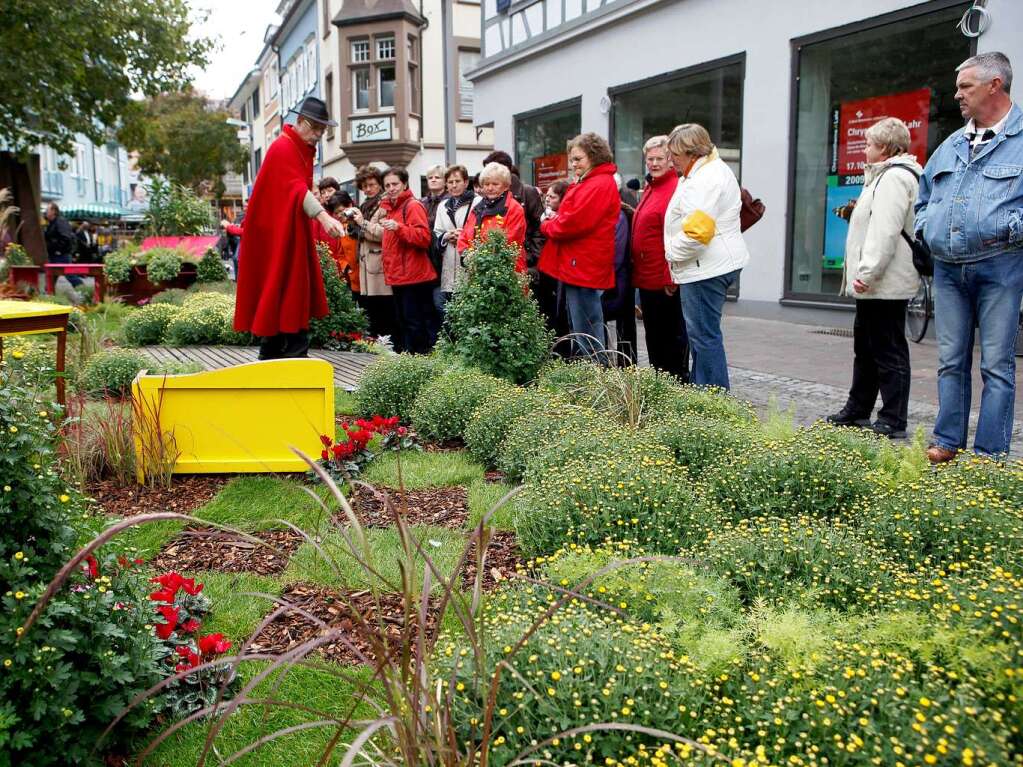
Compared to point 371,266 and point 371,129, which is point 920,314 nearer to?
point 371,266

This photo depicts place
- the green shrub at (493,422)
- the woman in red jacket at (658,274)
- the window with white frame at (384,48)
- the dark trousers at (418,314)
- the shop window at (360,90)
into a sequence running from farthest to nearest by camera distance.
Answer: the shop window at (360,90), the window with white frame at (384,48), the dark trousers at (418,314), the woman in red jacket at (658,274), the green shrub at (493,422)

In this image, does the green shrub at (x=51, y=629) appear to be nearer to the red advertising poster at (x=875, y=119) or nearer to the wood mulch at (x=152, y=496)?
the wood mulch at (x=152, y=496)

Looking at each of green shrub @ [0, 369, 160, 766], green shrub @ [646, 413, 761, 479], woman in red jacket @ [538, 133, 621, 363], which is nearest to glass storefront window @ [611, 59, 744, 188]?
woman in red jacket @ [538, 133, 621, 363]

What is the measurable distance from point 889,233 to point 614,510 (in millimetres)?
A: 3195

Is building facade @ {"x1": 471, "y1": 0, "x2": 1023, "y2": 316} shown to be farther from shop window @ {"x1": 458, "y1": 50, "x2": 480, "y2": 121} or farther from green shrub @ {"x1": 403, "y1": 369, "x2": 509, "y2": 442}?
shop window @ {"x1": 458, "y1": 50, "x2": 480, "y2": 121}

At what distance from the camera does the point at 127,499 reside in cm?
465

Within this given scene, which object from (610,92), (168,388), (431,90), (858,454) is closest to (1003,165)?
(858,454)

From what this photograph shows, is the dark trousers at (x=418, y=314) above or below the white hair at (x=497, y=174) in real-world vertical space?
below

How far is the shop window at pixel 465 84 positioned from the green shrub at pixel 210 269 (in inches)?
598

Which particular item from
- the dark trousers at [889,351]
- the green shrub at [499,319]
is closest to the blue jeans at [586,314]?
the green shrub at [499,319]

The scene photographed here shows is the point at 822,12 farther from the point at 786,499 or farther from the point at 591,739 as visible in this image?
the point at 591,739

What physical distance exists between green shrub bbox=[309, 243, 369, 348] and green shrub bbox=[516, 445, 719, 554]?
6829mm

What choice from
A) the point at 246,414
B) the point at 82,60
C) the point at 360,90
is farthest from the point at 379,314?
the point at 360,90

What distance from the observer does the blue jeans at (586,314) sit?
7.02 m
